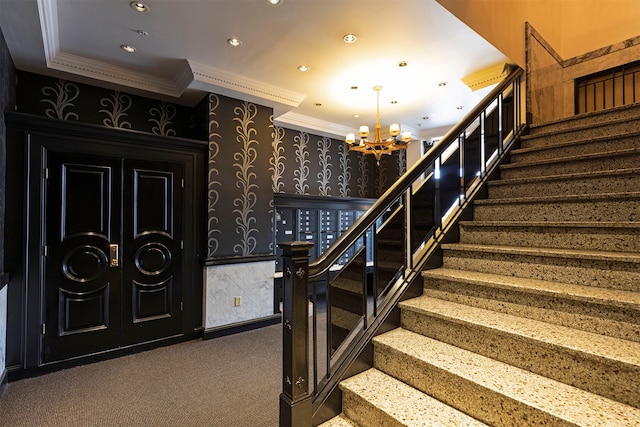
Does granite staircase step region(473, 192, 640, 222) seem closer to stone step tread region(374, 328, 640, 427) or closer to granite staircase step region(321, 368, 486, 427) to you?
stone step tread region(374, 328, 640, 427)

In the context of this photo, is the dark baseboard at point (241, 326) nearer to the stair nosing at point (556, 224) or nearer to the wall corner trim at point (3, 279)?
the wall corner trim at point (3, 279)

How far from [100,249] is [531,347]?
3448 millimetres

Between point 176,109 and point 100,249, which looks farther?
point 176,109

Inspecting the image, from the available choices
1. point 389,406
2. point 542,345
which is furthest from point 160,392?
point 542,345

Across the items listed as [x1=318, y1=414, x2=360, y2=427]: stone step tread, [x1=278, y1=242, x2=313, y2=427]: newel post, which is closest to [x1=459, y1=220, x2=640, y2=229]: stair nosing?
[x1=278, y1=242, x2=313, y2=427]: newel post

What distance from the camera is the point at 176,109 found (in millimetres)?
3893

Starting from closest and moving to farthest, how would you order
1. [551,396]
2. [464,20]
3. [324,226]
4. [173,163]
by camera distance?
[551,396] → [464,20] → [173,163] → [324,226]

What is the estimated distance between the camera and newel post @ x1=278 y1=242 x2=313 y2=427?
155 centimetres

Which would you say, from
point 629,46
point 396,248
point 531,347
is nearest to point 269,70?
point 396,248

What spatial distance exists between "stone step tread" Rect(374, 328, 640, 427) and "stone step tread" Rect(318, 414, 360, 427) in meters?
0.42

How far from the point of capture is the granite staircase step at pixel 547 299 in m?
1.41

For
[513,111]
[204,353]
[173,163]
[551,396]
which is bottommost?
[204,353]

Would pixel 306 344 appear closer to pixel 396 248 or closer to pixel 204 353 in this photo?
pixel 396 248

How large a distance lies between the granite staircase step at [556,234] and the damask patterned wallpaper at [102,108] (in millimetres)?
3043
